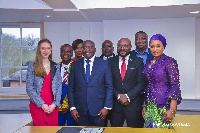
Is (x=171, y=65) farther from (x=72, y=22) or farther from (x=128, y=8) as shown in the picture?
(x=72, y=22)

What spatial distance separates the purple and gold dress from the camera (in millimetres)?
2479

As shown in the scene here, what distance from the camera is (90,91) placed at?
9.90 ft

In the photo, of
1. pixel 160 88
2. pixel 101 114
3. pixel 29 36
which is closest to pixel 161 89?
pixel 160 88

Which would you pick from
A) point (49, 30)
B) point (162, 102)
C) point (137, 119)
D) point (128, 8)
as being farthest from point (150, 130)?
point (49, 30)

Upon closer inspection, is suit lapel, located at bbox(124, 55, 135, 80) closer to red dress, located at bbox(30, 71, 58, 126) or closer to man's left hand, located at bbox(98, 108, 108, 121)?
man's left hand, located at bbox(98, 108, 108, 121)

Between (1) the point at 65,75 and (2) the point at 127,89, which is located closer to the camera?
(2) the point at 127,89

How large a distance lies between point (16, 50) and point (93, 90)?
3768 millimetres

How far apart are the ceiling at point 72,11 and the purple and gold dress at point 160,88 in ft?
6.71

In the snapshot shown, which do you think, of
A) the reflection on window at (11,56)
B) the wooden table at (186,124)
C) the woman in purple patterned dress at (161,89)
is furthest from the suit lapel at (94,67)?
the reflection on window at (11,56)

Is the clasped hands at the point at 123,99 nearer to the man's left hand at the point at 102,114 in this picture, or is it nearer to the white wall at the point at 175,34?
the man's left hand at the point at 102,114

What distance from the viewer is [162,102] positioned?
255 cm

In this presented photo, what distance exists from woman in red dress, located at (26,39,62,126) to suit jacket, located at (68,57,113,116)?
0.69 ft

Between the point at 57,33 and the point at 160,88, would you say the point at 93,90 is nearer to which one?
the point at 160,88

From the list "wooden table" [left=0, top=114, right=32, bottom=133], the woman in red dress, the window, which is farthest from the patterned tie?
the window
